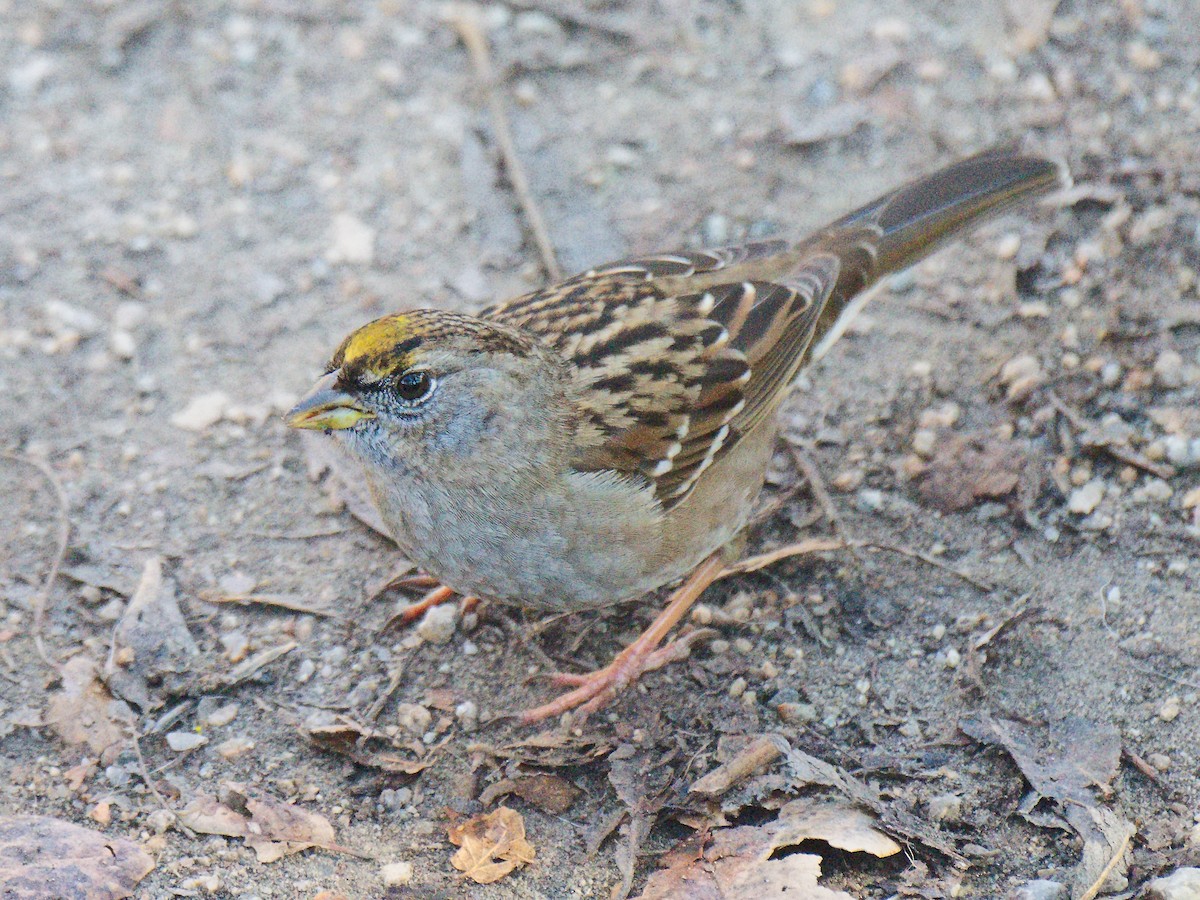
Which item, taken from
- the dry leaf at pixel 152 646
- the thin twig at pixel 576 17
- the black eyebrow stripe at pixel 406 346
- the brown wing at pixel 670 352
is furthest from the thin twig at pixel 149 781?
the thin twig at pixel 576 17

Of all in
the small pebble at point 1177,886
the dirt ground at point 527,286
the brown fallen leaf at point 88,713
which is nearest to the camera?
the small pebble at point 1177,886

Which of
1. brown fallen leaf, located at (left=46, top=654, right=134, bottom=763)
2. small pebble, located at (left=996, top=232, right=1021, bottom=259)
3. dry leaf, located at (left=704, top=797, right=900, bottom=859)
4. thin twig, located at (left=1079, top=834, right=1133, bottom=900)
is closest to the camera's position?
thin twig, located at (left=1079, top=834, right=1133, bottom=900)

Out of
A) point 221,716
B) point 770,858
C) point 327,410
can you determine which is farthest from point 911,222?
point 221,716

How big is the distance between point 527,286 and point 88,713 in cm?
225

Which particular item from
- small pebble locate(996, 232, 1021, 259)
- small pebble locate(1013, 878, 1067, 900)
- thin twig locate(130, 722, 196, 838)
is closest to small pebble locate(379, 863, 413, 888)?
thin twig locate(130, 722, 196, 838)

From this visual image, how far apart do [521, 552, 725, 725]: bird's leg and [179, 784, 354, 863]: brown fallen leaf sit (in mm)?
677

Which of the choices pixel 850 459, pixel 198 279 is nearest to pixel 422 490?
pixel 850 459

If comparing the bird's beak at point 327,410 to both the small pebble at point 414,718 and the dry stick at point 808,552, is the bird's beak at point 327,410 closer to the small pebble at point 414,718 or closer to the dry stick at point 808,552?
the small pebble at point 414,718

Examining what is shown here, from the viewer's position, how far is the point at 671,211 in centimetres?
535

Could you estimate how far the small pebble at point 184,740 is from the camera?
148 inches

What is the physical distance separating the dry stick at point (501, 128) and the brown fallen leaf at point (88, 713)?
2207 mm

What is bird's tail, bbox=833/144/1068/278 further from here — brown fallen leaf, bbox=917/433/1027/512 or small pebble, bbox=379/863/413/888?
small pebble, bbox=379/863/413/888

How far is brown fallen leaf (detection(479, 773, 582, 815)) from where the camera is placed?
12.0 ft

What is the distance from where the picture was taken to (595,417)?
383 cm
